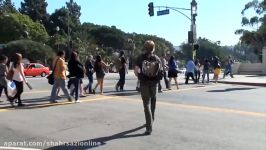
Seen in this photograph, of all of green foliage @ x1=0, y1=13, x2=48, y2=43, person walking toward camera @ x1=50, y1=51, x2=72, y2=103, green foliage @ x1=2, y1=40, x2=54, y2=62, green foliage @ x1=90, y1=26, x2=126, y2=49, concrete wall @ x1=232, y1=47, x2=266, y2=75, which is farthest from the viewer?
green foliage @ x1=90, y1=26, x2=126, y2=49

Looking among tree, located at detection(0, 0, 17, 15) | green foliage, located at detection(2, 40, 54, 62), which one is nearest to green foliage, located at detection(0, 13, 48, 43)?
tree, located at detection(0, 0, 17, 15)

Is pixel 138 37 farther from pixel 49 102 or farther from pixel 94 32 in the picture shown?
pixel 49 102

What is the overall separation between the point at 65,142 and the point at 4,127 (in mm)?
2051

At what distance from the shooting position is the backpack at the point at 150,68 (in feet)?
30.9

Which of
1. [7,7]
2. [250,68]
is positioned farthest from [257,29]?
[7,7]

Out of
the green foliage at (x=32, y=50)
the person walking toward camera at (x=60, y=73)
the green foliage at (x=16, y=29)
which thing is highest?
the green foliage at (x=16, y=29)

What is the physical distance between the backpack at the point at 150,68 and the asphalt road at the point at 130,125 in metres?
1.06

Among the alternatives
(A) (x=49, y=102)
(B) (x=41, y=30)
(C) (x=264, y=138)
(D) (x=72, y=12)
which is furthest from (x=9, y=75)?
(D) (x=72, y=12)

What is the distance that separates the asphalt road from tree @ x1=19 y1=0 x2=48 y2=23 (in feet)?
340

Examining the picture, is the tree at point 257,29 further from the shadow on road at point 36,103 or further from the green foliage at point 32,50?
the shadow on road at point 36,103

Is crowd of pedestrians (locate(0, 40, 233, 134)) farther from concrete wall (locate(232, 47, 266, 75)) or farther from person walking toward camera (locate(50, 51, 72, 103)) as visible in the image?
concrete wall (locate(232, 47, 266, 75))

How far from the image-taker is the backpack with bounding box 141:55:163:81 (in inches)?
370

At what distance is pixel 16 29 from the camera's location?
86125 mm

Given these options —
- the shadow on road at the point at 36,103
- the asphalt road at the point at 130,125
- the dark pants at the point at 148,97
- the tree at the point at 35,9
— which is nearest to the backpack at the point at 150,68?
the dark pants at the point at 148,97
